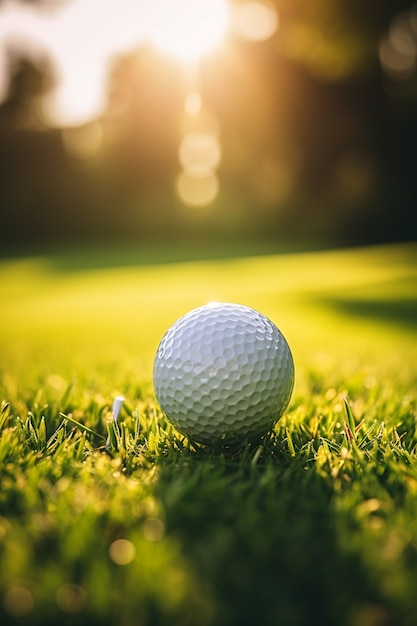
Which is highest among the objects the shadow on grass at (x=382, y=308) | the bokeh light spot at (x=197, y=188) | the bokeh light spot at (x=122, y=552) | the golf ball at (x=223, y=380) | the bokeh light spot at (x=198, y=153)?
the bokeh light spot at (x=198, y=153)

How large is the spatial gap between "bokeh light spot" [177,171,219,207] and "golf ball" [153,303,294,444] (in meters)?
28.9

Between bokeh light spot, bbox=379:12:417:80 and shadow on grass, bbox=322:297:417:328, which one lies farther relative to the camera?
bokeh light spot, bbox=379:12:417:80

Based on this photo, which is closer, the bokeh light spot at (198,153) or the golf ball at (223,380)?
the golf ball at (223,380)

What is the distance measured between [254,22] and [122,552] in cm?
2708

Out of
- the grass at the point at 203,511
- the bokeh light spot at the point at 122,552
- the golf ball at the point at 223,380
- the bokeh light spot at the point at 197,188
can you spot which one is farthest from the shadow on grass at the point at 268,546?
the bokeh light spot at the point at 197,188

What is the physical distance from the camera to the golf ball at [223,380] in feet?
6.71

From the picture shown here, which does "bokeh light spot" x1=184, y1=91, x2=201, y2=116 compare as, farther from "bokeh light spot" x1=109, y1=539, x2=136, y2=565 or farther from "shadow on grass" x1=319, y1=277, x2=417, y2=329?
"bokeh light spot" x1=109, y1=539, x2=136, y2=565

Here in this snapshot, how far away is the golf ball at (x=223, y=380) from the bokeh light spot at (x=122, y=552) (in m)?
0.73

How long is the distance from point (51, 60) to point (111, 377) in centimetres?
3572

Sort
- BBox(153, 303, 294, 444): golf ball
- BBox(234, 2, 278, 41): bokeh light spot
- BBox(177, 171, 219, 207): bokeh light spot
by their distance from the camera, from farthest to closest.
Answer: BBox(177, 171, 219, 207): bokeh light spot → BBox(234, 2, 278, 41): bokeh light spot → BBox(153, 303, 294, 444): golf ball

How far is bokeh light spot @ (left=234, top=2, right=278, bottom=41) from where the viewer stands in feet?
72.5

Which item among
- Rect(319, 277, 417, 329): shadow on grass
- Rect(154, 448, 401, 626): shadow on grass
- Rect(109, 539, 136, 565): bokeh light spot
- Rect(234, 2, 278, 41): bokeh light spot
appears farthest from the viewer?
Rect(234, 2, 278, 41): bokeh light spot

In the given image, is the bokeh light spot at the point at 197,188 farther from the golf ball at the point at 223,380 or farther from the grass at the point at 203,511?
the golf ball at the point at 223,380

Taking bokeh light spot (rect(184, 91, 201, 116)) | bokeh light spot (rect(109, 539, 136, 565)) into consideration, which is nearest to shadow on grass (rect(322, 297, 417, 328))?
bokeh light spot (rect(109, 539, 136, 565))
